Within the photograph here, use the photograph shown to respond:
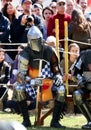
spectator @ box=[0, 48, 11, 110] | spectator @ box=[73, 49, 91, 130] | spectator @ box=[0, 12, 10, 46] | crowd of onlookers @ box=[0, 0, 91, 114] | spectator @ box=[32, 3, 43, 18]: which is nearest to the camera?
spectator @ box=[73, 49, 91, 130]

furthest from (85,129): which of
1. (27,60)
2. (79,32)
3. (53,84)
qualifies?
→ (79,32)

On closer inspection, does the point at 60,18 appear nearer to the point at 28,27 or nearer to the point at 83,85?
the point at 28,27

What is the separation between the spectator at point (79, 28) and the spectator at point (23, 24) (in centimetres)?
61

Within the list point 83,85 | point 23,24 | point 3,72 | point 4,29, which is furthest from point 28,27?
point 83,85

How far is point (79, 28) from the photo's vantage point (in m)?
7.54

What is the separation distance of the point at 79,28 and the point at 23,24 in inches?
43.0

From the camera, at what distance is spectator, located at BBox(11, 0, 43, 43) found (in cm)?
777

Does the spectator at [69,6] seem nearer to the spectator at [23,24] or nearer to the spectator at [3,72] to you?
the spectator at [23,24]

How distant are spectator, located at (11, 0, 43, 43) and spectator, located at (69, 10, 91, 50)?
613mm

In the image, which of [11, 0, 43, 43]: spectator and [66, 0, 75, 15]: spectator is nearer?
[11, 0, 43, 43]: spectator

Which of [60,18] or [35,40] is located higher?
[60,18]

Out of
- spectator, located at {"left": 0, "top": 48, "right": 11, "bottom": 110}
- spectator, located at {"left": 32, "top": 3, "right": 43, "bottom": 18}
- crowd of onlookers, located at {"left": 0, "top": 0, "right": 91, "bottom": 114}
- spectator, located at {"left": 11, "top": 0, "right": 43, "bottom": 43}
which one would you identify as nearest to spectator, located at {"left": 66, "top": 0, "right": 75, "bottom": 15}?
crowd of onlookers, located at {"left": 0, "top": 0, "right": 91, "bottom": 114}

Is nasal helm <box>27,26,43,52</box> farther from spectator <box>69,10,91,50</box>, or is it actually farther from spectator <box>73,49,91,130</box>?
spectator <box>69,10,91,50</box>

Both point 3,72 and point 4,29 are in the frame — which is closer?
point 3,72
